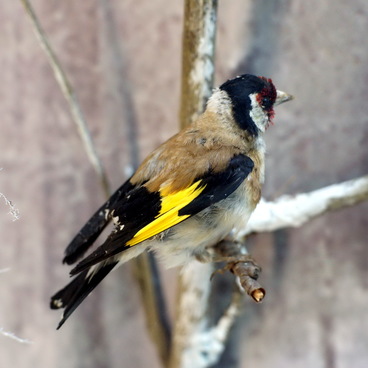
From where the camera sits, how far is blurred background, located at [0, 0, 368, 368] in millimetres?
1201

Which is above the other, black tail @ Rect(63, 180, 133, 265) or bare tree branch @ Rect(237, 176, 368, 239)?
black tail @ Rect(63, 180, 133, 265)

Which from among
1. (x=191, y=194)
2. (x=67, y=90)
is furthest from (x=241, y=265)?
(x=67, y=90)

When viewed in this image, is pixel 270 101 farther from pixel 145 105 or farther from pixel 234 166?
pixel 145 105

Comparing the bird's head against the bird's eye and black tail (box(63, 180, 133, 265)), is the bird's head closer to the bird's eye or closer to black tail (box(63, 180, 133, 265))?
the bird's eye

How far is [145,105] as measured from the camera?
1292mm

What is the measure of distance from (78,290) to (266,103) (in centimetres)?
44

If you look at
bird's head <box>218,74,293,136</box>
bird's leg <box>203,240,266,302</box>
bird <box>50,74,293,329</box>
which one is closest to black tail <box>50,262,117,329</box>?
bird <box>50,74,293,329</box>

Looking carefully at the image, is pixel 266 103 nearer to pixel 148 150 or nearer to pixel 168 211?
pixel 168 211

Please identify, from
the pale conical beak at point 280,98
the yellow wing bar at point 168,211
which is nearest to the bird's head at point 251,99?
the pale conical beak at point 280,98

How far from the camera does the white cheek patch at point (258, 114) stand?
3.08ft

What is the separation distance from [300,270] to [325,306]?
104 mm

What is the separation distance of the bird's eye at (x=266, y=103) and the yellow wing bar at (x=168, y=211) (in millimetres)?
204

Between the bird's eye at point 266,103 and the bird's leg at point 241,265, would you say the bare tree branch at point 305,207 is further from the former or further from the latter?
the bird's eye at point 266,103

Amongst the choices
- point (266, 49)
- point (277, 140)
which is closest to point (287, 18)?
point (266, 49)
